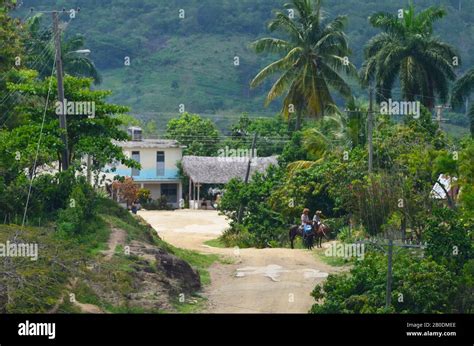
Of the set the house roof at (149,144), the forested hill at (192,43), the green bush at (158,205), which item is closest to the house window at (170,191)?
the house roof at (149,144)

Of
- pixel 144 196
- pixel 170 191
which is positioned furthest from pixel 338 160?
pixel 170 191

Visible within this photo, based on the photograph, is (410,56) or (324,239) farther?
(410,56)

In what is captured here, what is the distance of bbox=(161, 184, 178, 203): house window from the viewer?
2943 inches

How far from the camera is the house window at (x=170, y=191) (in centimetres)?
7475

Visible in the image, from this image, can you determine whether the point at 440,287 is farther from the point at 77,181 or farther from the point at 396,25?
the point at 396,25

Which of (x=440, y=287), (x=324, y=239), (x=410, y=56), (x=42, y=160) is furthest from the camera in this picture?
(x=410, y=56)

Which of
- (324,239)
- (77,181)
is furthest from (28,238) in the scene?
(324,239)

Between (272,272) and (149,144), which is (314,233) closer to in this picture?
(272,272)

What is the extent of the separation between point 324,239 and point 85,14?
11048 centimetres

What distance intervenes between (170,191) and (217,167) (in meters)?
5.65

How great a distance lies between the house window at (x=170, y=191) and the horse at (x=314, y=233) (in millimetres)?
35647

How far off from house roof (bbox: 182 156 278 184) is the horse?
2990 centimetres

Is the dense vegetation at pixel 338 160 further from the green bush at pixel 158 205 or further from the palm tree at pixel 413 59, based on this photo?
the green bush at pixel 158 205

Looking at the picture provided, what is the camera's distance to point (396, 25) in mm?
50188
